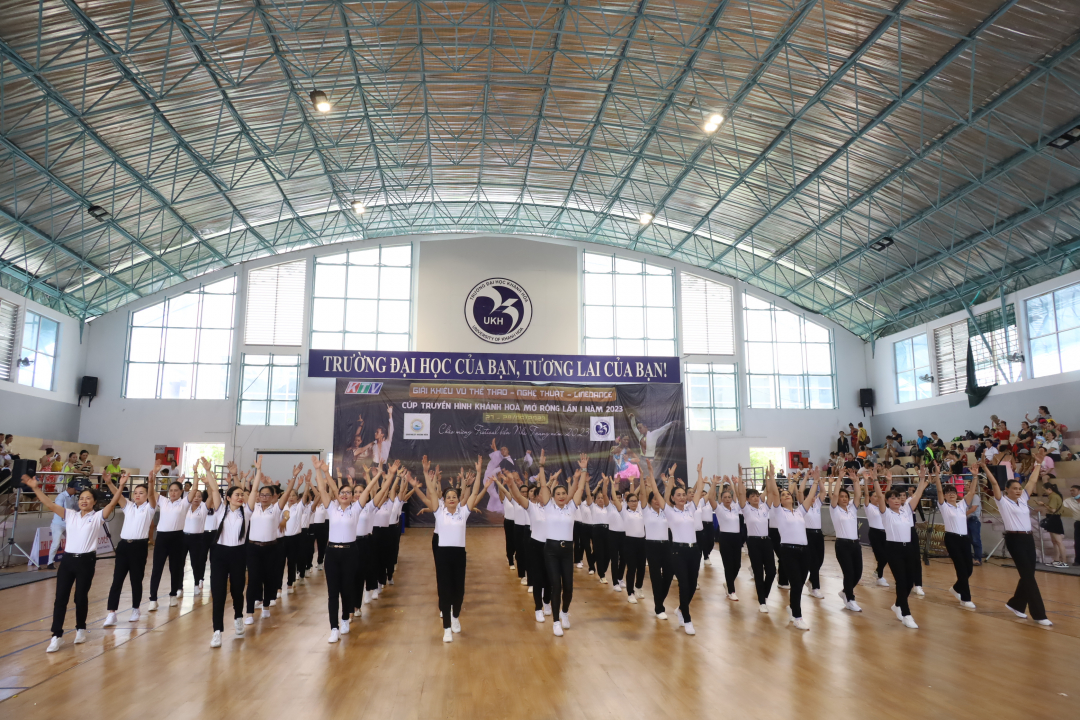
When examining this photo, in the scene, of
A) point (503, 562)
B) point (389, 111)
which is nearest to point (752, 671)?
point (503, 562)

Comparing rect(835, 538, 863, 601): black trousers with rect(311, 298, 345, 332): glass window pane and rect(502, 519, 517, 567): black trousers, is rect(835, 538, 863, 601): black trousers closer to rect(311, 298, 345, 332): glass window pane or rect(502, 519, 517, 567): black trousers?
rect(502, 519, 517, 567): black trousers

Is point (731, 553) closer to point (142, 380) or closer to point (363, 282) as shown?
point (363, 282)

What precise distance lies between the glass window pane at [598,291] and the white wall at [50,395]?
58.6ft

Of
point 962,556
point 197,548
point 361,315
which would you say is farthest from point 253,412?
point 962,556

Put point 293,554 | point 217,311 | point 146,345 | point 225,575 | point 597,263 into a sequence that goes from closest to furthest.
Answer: point 225,575
point 293,554
point 146,345
point 217,311
point 597,263

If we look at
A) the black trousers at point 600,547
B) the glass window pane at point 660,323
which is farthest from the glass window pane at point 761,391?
the black trousers at point 600,547

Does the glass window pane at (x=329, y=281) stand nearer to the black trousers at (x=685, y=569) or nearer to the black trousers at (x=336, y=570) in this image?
the black trousers at (x=336, y=570)

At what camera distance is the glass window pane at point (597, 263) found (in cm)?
2609

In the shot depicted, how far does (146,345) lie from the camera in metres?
23.9

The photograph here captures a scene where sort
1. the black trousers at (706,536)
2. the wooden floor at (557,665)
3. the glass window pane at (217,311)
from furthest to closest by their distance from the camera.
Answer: the glass window pane at (217,311), the black trousers at (706,536), the wooden floor at (557,665)

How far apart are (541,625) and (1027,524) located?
19.8ft

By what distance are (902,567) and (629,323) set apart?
18.0 m

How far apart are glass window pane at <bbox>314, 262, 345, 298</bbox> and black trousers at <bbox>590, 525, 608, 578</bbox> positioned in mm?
16637

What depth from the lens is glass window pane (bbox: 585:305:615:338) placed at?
25.6m
